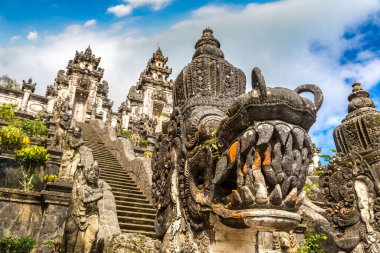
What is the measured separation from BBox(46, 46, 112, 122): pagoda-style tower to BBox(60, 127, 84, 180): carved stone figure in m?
21.5

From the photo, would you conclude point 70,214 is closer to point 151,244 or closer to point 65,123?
point 151,244

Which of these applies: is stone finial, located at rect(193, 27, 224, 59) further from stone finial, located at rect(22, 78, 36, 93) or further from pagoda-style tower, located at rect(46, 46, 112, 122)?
stone finial, located at rect(22, 78, 36, 93)

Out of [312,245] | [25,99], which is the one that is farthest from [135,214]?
[25,99]

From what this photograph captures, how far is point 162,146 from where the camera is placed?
4180 millimetres

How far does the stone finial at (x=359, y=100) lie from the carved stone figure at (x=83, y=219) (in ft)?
17.6

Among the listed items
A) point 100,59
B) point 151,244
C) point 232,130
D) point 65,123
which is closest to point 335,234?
point 151,244

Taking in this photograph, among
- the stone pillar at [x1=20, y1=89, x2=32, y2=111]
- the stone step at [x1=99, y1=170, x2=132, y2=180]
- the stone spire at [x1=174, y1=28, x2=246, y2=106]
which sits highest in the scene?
the stone pillar at [x1=20, y1=89, x2=32, y2=111]

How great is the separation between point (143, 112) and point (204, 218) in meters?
33.1

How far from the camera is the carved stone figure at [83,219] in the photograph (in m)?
5.86

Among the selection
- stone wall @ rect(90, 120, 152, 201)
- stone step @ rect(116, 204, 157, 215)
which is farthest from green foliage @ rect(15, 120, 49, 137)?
stone step @ rect(116, 204, 157, 215)

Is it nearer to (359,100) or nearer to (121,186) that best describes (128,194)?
(121,186)

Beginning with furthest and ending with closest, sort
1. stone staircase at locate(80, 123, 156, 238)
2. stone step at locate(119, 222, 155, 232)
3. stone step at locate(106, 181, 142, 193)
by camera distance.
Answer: stone step at locate(106, 181, 142, 193) < stone staircase at locate(80, 123, 156, 238) < stone step at locate(119, 222, 155, 232)

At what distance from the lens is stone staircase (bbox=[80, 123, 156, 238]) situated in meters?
7.56

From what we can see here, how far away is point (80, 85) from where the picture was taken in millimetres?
33438
